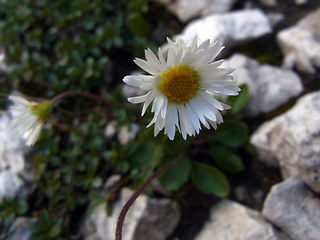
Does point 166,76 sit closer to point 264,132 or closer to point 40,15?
point 264,132

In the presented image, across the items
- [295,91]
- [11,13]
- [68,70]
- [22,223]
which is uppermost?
[11,13]

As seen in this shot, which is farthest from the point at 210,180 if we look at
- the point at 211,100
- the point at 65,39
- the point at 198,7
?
the point at 65,39

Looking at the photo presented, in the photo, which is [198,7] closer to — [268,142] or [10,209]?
[268,142]

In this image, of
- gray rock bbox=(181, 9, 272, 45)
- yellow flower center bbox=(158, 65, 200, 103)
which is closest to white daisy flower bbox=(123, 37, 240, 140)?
yellow flower center bbox=(158, 65, 200, 103)

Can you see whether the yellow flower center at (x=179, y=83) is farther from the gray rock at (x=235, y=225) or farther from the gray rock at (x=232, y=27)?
the gray rock at (x=232, y=27)

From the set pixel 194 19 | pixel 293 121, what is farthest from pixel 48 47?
pixel 293 121

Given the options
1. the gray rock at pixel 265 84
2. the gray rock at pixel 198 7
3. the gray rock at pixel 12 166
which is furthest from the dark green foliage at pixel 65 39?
the gray rock at pixel 265 84
